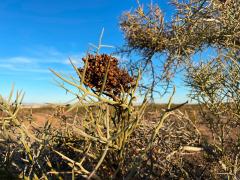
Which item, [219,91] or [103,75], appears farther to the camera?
[219,91]

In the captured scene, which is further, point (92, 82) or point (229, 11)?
point (229, 11)

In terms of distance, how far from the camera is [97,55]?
2.77 metres

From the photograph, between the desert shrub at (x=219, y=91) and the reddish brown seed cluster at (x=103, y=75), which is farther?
the desert shrub at (x=219, y=91)

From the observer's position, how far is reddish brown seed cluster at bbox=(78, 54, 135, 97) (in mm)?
2734

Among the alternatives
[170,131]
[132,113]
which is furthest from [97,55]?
[170,131]

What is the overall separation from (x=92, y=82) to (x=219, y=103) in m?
1.66

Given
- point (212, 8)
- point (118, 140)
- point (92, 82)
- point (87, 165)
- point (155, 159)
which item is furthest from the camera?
point (212, 8)

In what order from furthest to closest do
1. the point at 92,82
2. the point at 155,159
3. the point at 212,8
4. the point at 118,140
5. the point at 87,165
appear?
1. the point at 212,8
2. the point at 87,165
3. the point at 155,159
4. the point at 118,140
5. the point at 92,82

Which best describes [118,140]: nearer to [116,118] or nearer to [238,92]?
[116,118]

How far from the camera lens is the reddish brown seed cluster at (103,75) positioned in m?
2.73

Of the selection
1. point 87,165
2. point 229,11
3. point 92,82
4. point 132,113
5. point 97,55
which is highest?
point 229,11

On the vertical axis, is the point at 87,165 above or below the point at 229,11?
below

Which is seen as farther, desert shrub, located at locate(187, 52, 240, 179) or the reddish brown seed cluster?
desert shrub, located at locate(187, 52, 240, 179)

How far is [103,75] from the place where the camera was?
271 centimetres
